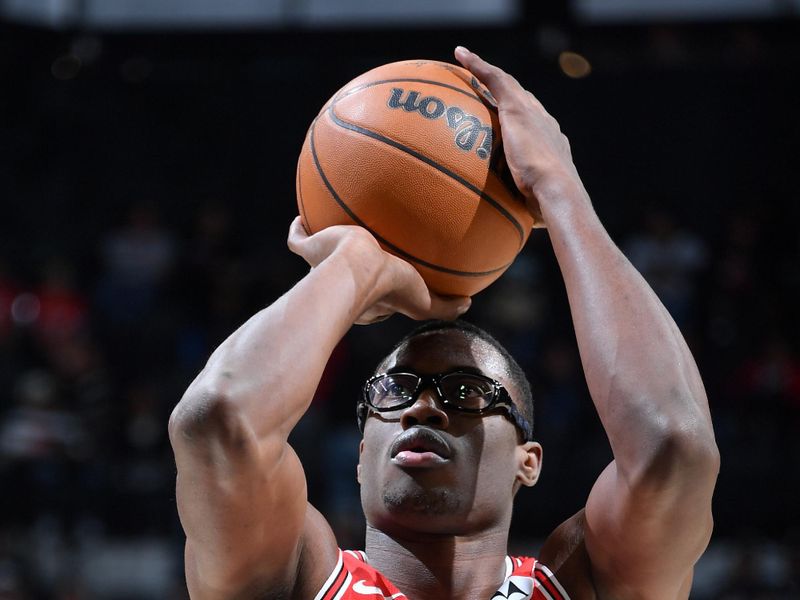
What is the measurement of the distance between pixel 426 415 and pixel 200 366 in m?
5.53

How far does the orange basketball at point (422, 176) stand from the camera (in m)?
2.97

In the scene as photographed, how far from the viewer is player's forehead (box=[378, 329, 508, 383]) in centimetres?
318

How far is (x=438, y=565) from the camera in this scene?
309 centimetres

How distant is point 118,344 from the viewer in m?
8.52

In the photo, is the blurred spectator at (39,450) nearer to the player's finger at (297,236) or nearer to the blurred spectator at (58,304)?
the blurred spectator at (58,304)

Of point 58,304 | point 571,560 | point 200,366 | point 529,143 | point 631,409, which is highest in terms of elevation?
point 529,143

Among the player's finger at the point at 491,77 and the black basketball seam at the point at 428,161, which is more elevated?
the player's finger at the point at 491,77

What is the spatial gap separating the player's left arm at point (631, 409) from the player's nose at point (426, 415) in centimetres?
43

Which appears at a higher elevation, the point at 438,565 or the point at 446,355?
the point at 446,355

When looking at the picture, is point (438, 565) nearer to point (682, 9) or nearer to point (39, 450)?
point (39, 450)

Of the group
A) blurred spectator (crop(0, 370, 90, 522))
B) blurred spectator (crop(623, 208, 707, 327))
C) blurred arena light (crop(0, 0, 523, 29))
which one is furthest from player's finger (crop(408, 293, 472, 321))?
blurred arena light (crop(0, 0, 523, 29))

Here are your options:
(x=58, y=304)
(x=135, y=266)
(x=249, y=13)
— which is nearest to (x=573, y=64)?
(x=249, y=13)

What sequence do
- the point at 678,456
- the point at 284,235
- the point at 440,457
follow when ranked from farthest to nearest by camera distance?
the point at 284,235 → the point at 440,457 → the point at 678,456

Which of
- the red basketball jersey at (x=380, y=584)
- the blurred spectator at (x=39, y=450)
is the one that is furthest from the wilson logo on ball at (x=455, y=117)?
the blurred spectator at (x=39, y=450)
